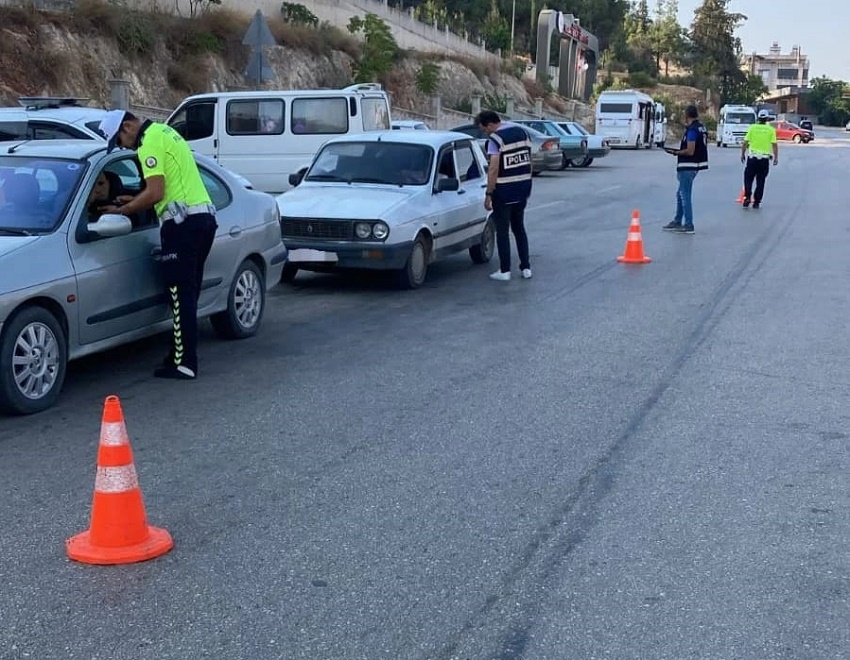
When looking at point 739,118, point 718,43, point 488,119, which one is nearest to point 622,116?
point 739,118

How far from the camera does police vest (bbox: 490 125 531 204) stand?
11.3m

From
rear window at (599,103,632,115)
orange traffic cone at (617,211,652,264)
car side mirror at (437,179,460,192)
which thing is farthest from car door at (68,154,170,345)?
rear window at (599,103,632,115)

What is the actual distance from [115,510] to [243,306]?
4.40m

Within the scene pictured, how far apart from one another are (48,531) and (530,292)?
286 inches

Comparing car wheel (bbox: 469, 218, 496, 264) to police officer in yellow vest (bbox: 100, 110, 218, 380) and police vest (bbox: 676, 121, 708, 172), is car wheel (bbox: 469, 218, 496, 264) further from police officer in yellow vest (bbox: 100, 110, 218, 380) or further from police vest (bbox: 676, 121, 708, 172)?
police officer in yellow vest (bbox: 100, 110, 218, 380)

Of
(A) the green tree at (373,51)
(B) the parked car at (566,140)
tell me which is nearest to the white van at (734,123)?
(A) the green tree at (373,51)

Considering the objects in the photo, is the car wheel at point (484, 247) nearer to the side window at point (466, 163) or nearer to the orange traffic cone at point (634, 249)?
the side window at point (466, 163)

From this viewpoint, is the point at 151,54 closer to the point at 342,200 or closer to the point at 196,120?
the point at 196,120

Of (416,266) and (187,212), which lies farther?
(416,266)

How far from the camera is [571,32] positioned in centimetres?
8500

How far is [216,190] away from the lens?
8.53 meters

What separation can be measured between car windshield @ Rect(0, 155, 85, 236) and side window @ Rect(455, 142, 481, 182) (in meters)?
6.05

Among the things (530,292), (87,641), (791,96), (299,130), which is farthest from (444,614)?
(791,96)

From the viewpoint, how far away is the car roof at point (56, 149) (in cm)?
731
